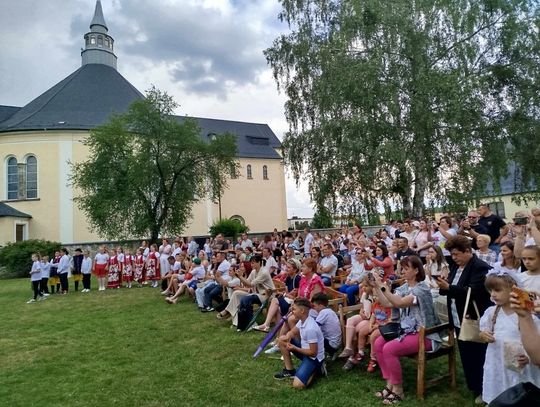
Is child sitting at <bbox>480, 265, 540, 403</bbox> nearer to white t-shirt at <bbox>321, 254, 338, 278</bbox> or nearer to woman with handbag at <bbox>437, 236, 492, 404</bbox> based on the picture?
woman with handbag at <bbox>437, 236, 492, 404</bbox>

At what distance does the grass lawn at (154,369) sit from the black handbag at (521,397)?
268cm

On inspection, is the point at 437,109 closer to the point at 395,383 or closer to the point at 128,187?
the point at 395,383

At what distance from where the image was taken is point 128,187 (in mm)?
24328

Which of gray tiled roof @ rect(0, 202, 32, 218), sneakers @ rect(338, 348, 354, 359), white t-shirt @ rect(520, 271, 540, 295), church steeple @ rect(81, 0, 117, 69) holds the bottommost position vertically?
sneakers @ rect(338, 348, 354, 359)

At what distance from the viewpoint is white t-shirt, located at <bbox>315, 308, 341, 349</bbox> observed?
240 inches

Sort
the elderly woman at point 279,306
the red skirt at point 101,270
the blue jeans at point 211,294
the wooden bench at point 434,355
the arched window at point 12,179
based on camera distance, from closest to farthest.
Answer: the wooden bench at point 434,355 < the elderly woman at point 279,306 < the blue jeans at point 211,294 < the red skirt at point 101,270 < the arched window at point 12,179

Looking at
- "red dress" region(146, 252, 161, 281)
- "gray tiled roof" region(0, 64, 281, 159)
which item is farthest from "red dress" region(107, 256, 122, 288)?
"gray tiled roof" region(0, 64, 281, 159)

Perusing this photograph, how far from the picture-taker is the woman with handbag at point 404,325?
196 inches

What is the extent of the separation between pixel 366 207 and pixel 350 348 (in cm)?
1474

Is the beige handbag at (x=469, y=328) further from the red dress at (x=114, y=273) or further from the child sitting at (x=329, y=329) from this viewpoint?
the red dress at (x=114, y=273)

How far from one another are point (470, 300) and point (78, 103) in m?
41.0

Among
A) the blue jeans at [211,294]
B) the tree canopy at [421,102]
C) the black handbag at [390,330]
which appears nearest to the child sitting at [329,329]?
the black handbag at [390,330]

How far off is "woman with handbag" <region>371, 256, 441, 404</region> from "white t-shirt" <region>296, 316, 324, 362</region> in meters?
0.79

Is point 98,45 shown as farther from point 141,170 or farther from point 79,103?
point 141,170
